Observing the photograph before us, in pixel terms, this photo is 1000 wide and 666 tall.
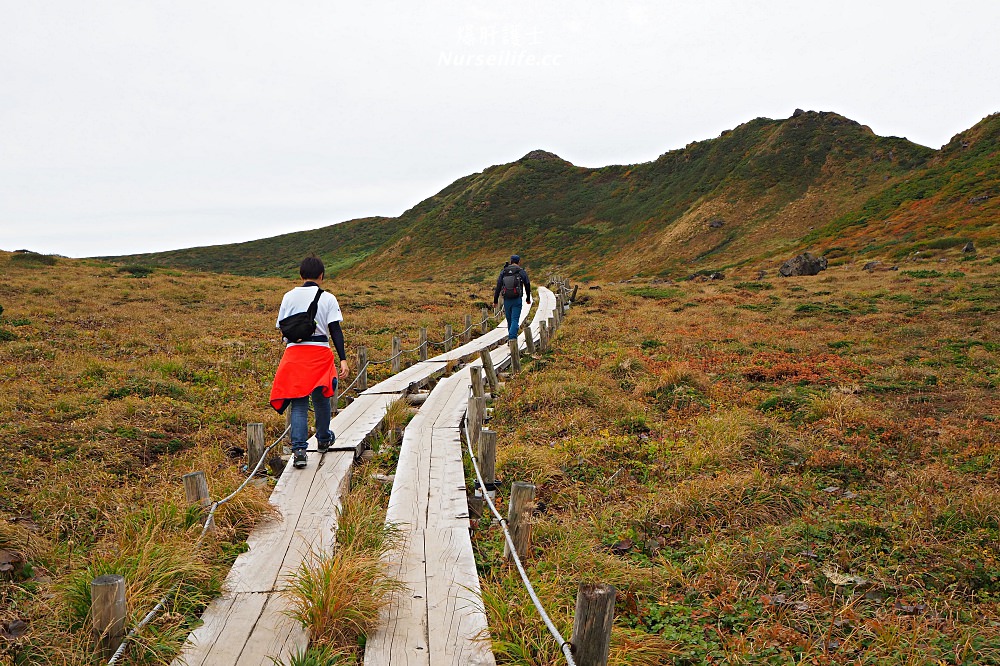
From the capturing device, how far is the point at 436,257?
258ft

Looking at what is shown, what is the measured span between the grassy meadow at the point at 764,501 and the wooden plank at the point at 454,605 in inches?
5.0

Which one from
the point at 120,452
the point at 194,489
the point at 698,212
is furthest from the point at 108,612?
the point at 698,212

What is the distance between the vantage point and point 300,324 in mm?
5848

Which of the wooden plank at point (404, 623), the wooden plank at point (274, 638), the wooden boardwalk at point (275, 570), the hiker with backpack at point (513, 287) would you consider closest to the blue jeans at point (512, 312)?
the hiker with backpack at point (513, 287)

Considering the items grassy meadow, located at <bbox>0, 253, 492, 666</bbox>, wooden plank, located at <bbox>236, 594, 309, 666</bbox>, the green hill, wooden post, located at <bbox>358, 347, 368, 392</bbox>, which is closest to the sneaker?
grassy meadow, located at <bbox>0, 253, 492, 666</bbox>

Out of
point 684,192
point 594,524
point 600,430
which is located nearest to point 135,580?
point 594,524

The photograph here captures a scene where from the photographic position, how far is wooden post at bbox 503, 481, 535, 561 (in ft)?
13.4

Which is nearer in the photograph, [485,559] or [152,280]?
[485,559]

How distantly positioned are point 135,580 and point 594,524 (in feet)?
11.8

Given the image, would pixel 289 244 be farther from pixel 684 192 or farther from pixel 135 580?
pixel 135 580

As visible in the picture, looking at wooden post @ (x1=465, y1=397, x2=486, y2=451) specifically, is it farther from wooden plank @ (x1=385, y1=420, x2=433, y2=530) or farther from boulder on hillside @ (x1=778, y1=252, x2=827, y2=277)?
boulder on hillside @ (x1=778, y1=252, x2=827, y2=277)

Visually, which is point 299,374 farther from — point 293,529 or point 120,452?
point 120,452

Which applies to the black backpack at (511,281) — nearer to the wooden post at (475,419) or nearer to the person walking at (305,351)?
the wooden post at (475,419)

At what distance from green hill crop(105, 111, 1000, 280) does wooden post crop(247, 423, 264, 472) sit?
36507 mm
